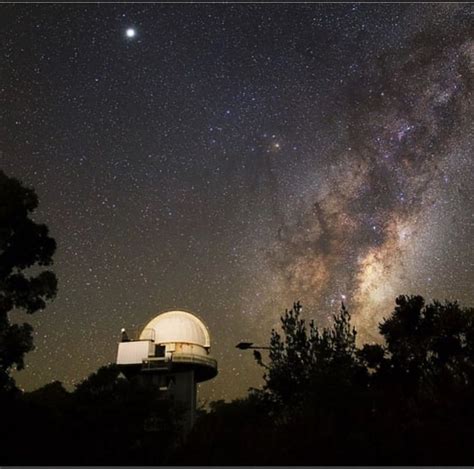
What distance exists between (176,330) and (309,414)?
→ 30543mm

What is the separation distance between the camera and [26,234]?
21.2 metres

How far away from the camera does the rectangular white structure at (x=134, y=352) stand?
1551 inches

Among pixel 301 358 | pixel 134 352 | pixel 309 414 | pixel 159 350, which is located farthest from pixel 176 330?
pixel 309 414

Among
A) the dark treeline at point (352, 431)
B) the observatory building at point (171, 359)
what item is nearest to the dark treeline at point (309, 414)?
the dark treeline at point (352, 431)

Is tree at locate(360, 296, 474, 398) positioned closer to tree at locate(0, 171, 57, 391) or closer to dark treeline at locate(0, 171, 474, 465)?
dark treeline at locate(0, 171, 474, 465)

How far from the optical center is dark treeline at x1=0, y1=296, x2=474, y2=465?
390 inches

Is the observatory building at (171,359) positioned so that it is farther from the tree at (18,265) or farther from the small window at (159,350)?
the tree at (18,265)

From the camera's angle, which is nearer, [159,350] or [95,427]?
[95,427]

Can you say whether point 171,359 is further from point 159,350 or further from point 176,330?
point 176,330

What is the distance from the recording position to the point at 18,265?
2091cm

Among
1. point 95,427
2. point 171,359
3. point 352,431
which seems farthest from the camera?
point 171,359

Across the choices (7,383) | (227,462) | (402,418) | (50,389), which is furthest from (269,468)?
(50,389)

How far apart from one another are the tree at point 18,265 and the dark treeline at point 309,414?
1.97m

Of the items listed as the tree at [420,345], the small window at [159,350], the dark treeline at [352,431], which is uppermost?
the small window at [159,350]
